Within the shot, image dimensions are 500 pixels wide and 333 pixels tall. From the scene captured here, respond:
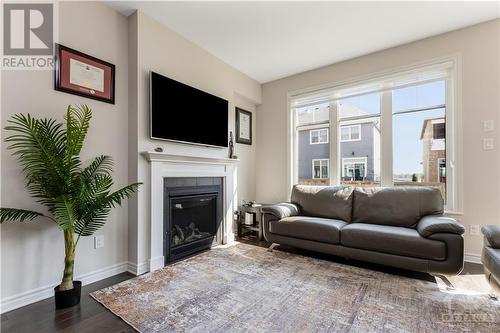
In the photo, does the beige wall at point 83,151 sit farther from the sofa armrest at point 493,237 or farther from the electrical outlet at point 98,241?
the sofa armrest at point 493,237

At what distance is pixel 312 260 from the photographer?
2.81 meters

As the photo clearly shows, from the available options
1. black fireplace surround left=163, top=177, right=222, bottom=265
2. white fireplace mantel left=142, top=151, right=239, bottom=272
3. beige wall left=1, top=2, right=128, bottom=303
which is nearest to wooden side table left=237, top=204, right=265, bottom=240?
white fireplace mantel left=142, top=151, right=239, bottom=272

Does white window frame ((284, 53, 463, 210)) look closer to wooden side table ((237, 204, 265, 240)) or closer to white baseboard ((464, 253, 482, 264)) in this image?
white baseboard ((464, 253, 482, 264))

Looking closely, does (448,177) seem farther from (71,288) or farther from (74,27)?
(74,27)

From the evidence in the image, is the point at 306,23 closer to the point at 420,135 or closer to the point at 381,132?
the point at 381,132

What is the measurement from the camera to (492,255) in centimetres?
183

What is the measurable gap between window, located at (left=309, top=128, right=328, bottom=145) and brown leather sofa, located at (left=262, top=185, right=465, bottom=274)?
0.90 m

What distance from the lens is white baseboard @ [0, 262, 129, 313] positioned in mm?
1808

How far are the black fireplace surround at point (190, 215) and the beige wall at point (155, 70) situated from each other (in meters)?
0.27

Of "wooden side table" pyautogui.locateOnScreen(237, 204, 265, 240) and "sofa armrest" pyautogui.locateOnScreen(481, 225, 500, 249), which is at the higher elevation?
"sofa armrest" pyautogui.locateOnScreen(481, 225, 500, 249)

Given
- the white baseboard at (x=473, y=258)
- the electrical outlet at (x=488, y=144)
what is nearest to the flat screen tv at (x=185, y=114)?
the electrical outlet at (x=488, y=144)

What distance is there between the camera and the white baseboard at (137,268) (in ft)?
8.04

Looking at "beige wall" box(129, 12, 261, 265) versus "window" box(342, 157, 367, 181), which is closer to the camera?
"beige wall" box(129, 12, 261, 265)

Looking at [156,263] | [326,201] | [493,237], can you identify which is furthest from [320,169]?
[156,263]
